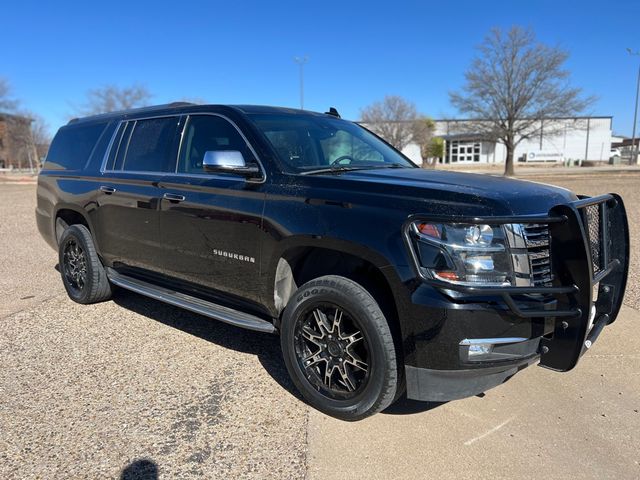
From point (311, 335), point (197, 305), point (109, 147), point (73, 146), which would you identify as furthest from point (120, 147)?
point (311, 335)

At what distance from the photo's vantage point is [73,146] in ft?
18.6

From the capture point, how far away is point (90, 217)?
202 inches

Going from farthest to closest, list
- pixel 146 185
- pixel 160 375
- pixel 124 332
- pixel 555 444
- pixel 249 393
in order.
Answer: pixel 124 332 < pixel 146 185 < pixel 160 375 < pixel 249 393 < pixel 555 444

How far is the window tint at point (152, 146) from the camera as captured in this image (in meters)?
4.25

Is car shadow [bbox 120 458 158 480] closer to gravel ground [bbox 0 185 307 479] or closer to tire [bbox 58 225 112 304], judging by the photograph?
gravel ground [bbox 0 185 307 479]

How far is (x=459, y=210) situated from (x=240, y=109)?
210 cm

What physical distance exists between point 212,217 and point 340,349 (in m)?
1.40

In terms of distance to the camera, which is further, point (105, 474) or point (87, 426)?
point (87, 426)

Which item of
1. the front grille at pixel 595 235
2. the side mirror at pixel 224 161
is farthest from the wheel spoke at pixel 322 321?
the front grille at pixel 595 235

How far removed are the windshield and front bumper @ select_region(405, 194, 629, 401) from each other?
4.42 feet

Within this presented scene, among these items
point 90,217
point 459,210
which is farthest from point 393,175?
point 90,217

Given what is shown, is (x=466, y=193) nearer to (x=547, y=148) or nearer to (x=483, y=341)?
(x=483, y=341)

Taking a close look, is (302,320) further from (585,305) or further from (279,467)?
(585,305)

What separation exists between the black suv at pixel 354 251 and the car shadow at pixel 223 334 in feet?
1.63
